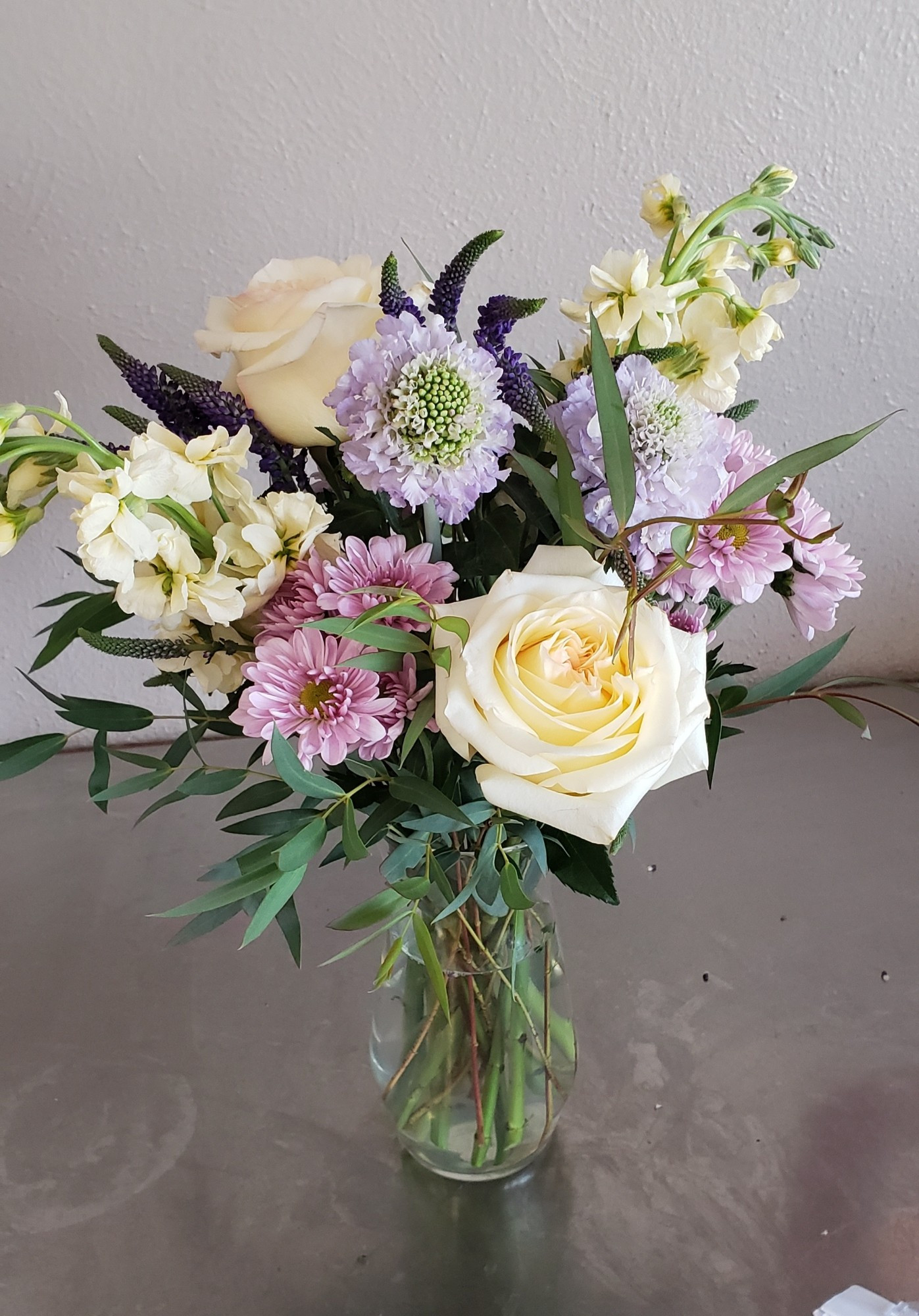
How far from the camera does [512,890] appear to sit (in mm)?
444

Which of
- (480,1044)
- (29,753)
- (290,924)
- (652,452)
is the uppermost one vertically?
(652,452)

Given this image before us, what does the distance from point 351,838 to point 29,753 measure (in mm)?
229

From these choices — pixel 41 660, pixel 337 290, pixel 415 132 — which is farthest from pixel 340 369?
pixel 415 132

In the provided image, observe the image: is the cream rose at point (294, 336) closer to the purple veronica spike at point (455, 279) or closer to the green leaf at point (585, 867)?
the purple veronica spike at point (455, 279)

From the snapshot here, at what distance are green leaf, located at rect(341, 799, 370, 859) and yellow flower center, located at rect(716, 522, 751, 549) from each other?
0.64ft

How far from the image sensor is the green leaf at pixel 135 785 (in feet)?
1.66

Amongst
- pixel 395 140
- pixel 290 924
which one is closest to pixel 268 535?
pixel 290 924

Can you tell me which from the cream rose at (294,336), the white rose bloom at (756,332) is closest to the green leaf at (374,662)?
the cream rose at (294,336)

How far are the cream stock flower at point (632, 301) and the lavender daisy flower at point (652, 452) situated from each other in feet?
0.14

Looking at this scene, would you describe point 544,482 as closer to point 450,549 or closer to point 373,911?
point 450,549

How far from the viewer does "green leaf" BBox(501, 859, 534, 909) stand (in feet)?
1.44

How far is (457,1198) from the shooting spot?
2.03 ft

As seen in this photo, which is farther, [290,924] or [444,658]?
[290,924]

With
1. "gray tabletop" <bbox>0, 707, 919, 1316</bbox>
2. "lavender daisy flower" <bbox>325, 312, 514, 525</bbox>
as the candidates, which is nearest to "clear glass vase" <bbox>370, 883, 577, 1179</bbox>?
"gray tabletop" <bbox>0, 707, 919, 1316</bbox>
